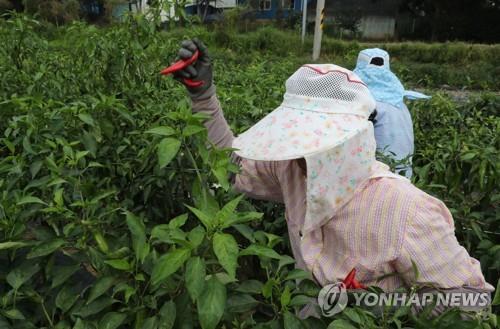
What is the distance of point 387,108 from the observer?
2797 mm

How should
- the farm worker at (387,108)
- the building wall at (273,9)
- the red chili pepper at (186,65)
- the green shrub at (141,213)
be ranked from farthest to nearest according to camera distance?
the building wall at (273,9), the farm worker at (387,108), the red chili pepper at (186,65), the green shrub at (141,213)

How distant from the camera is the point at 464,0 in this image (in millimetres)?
25828

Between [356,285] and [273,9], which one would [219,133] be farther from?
[273,9]

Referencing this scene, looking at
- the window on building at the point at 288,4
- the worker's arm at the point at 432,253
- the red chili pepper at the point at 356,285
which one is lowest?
the red chili pepper at the point at 356,285

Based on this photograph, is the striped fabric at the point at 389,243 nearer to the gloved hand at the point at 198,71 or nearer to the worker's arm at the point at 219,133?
the worker's arm at the point at 219,133

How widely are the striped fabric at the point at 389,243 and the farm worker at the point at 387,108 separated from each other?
1073 millimetres

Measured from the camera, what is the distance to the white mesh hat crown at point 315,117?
4.10 feet

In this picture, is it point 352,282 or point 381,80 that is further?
point 381,80

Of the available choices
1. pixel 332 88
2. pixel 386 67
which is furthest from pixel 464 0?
pixel 332 88

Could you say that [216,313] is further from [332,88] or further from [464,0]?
[464,0]

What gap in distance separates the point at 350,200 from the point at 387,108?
1607 millimetres
